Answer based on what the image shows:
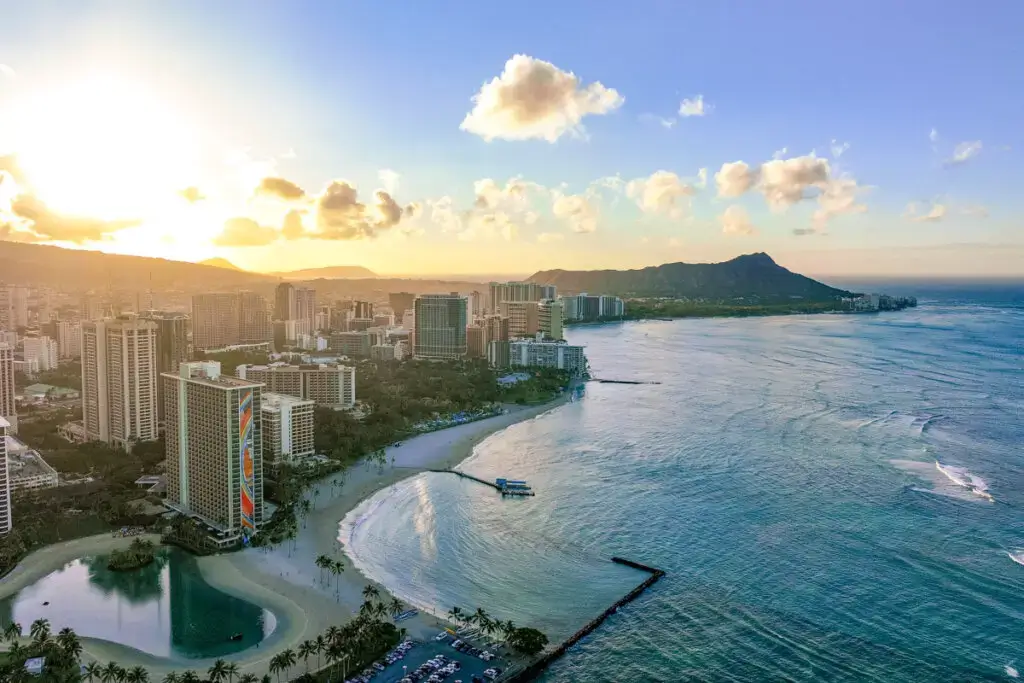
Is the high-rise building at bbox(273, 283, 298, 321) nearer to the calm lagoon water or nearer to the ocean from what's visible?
the ocean

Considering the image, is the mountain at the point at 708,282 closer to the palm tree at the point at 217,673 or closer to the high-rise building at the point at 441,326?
the high-rise building at the point at 441,326

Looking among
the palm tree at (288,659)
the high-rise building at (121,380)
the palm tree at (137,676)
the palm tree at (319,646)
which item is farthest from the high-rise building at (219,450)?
the high-rise building at (121,380)

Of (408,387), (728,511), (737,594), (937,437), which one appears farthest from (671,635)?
(408,387)

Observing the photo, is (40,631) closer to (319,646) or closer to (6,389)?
(319,646)

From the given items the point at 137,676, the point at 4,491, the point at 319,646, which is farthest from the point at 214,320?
the point at 319,646

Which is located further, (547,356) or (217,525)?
(547,356)

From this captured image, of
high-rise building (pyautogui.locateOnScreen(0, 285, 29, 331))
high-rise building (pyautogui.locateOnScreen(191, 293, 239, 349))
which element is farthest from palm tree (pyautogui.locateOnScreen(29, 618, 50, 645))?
high-rise building (pyautogui.locateOnScreen(0, 285, 29, 331))
